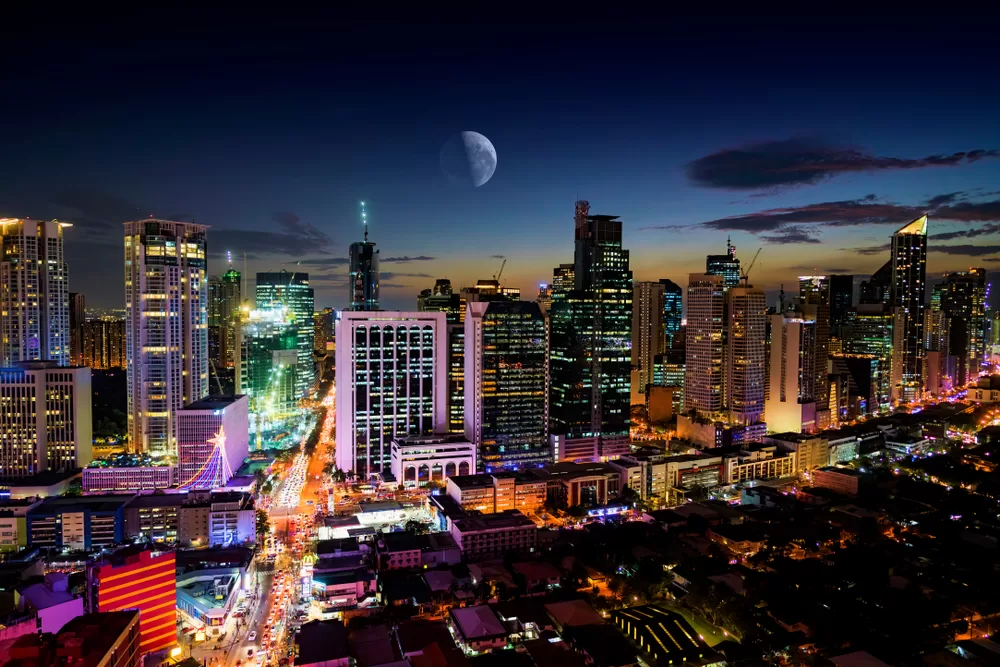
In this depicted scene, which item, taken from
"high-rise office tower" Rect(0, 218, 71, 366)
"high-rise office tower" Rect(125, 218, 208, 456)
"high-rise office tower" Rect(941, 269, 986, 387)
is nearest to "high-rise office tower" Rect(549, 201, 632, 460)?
"high-rise office tower" Rect(125, 218, 208, 456)

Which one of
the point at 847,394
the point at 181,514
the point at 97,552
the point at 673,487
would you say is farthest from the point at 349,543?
the point at 847,394

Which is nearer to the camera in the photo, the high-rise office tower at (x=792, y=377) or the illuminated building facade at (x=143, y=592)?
the illuminated building facade at (x=143, y=592)

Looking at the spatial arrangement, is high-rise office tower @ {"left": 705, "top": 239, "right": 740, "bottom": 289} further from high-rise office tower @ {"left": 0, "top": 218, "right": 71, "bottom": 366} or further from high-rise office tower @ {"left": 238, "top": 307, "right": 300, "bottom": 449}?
high-rise office tower @ {"left": 0, "top": 218, "right": 71, "bottom": 366}

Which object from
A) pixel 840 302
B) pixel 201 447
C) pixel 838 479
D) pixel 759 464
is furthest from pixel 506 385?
pixel 840 302

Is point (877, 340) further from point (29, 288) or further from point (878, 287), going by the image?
point (29, 288)

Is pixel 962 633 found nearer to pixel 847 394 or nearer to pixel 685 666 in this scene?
pixel 685 666

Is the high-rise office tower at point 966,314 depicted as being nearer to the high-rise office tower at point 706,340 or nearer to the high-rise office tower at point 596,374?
the high-rise office tower at point 706,340

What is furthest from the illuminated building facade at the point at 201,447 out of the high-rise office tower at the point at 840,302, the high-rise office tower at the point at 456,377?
the high-rise office tower at the point at 840,302
